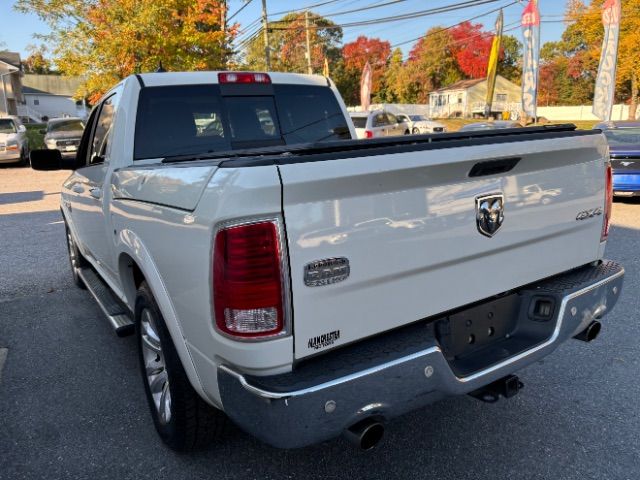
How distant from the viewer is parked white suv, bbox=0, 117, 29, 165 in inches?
760

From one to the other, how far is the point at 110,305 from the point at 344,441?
2.02 metres

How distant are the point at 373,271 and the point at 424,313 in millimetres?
383

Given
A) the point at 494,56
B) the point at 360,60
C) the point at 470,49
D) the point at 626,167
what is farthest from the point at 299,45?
the point at 626,167

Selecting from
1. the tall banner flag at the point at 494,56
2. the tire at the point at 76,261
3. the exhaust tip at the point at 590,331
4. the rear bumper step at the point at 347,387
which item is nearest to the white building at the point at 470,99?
the tall banner flag at the point at 494,56

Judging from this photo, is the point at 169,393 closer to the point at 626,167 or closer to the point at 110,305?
the point at 110,305

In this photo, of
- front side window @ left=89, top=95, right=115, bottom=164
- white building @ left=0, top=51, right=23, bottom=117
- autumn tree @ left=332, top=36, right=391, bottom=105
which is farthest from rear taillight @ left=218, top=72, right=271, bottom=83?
autumn tree @ left=332, top=36, right=391, bottom=105

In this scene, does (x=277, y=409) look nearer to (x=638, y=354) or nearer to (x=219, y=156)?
(x=219, y=156)

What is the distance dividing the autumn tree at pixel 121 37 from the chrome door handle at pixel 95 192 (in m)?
15.9

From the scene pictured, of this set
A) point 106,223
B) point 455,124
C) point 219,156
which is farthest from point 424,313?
point 455,124

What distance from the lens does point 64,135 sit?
20.1 m

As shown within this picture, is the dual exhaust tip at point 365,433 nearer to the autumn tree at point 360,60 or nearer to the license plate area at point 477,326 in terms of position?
the license plate area at point 477,326

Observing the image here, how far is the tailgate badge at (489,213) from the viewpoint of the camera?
2305 mm

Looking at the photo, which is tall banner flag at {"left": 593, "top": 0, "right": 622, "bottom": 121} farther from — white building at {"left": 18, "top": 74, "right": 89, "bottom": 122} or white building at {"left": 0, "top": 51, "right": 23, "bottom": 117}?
white building at {"left": 18, "top": 74, "right": 89, "bottom": 122}

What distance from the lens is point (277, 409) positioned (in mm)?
1835
